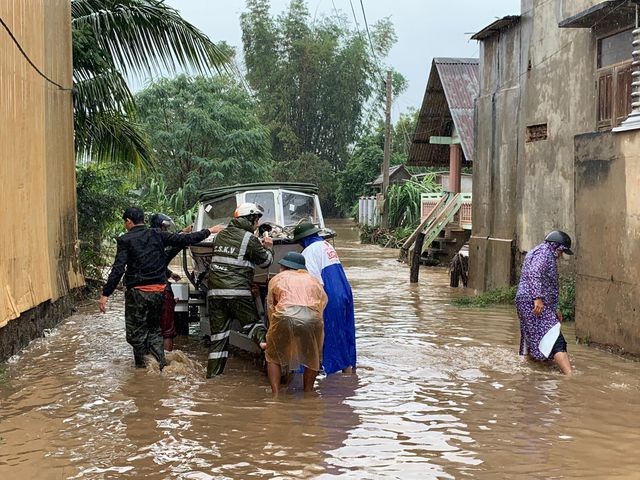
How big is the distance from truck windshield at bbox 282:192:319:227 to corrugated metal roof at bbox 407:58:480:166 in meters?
10.3

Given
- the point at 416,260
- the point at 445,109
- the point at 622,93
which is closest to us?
the point at 622,93

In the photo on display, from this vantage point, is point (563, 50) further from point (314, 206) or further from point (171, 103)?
point (171, 103)

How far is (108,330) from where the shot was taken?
479 inches

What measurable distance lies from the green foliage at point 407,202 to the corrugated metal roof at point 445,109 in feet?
23.4

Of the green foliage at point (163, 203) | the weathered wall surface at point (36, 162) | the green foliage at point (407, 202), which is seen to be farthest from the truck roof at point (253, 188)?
the green foliage at point (407, 202)

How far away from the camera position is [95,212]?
15922mm

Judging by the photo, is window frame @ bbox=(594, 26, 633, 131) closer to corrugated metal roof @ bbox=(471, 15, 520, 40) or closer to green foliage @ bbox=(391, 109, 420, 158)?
corrugated metal roof @ bbox=(471, 15, 520, 40)

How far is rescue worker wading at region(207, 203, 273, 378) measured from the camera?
845 centimetres

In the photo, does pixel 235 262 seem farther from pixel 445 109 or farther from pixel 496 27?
pixel 445 109

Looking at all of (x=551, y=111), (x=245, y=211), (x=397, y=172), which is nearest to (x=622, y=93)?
(x=551, y=111)

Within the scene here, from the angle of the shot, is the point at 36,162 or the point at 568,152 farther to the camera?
the point at 568,152

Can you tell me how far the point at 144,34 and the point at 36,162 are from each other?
15.4 ft

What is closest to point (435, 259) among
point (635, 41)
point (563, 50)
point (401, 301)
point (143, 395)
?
point (401, 301)

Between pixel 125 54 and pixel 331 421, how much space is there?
31.0 ft
